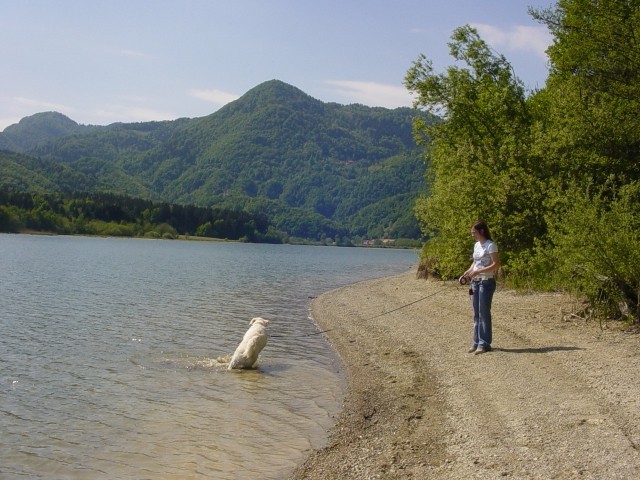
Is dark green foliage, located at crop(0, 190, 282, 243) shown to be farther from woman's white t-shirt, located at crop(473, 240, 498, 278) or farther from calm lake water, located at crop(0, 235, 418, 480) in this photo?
woman's white t-shirt, located at crop(473, 240, 498, 278)

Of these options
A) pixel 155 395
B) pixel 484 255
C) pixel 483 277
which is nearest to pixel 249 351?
pixel 155 395

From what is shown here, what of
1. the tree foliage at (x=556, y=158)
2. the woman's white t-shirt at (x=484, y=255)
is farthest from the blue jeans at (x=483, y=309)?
the tree foliage at (x=556, y=158)

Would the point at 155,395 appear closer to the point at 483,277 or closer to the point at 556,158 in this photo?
the point at 483,277

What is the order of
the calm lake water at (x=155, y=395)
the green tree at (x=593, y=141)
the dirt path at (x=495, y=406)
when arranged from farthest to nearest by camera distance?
1. the green tree at (x=593, y=141)
2. the calm lake water at (x=155, y=395)
3. the dirt path at (x=495, y=406)

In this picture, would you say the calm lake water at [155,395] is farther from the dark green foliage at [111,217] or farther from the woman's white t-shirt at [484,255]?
the dark green foliage at [111,217]

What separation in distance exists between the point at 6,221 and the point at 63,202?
60.0ft

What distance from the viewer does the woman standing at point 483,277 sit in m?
13.4

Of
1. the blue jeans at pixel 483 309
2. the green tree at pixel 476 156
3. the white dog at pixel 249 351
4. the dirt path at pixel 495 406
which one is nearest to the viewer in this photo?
the dirt path at pixel 495 406

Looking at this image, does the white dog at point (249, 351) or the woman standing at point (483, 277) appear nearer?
the woman standing at point (483, 277)

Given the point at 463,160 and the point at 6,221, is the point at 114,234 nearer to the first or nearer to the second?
the point at 6,221

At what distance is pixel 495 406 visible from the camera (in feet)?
32.8

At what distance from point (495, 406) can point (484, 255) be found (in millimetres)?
4254

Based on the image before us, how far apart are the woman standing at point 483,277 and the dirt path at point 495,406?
56cm

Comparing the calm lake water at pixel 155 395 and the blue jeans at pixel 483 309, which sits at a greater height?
the blue jeans at pixel 483 309
